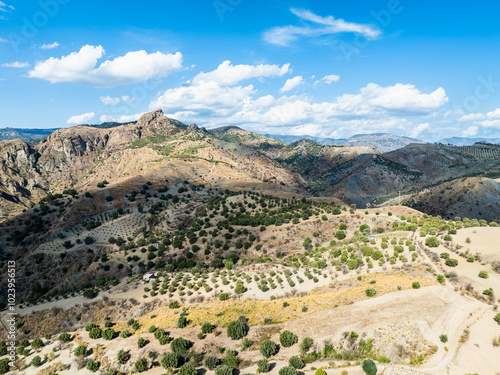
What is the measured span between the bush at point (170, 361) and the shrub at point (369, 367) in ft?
69.6

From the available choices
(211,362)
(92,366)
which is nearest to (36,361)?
(92,366)

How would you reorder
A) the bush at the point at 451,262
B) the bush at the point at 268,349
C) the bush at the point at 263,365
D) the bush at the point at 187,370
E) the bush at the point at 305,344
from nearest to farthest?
the bush at the point at 263,365
the bush at the point at 187,370
the bush at the point at 305,344
the bush at the point at 268,349
the bush at the point at 451,262

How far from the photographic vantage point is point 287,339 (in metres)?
32.1

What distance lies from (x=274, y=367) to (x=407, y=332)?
16294mm

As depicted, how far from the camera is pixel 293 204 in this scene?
9300cm

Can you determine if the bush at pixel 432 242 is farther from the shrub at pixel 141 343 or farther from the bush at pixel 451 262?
the shrub at pixel 141 343

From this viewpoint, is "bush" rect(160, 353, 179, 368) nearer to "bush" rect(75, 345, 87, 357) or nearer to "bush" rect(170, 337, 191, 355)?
"bush" rect(170, 337, 191, 355)

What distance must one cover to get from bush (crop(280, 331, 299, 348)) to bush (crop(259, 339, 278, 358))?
131 cm

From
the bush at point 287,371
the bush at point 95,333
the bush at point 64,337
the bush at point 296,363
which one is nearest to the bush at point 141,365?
the bush at point 95,333

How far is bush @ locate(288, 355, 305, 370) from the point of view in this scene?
91.0 feet

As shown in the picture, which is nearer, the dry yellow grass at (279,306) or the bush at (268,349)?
the bush at (268,349)

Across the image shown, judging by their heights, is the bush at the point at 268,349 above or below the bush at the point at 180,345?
above

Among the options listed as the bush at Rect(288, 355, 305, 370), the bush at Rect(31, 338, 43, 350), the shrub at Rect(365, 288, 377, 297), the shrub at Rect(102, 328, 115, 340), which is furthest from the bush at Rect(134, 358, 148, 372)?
the shrub at Rect(365, 288, 377, 297)

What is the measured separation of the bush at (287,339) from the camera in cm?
3189
